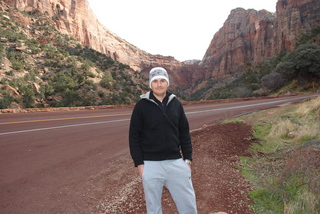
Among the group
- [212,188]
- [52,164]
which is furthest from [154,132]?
[52,164]

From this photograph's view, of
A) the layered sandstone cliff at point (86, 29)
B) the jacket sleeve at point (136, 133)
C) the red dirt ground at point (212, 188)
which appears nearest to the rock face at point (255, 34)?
the layered sandstone cliff at point (86, 29)

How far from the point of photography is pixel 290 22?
Answer: 7256 cm

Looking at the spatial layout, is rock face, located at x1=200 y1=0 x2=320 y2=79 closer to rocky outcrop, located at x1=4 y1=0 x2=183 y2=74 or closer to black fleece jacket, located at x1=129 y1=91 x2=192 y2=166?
rocky outcrop, located at x1=4 y1=0 x2=183 y2=74

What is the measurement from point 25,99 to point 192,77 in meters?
105

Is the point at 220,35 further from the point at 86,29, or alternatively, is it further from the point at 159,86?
the point at 159,86

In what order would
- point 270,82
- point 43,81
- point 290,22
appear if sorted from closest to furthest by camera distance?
point 43,81, point 270,82, point 290,22

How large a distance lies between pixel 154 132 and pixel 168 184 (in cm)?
59

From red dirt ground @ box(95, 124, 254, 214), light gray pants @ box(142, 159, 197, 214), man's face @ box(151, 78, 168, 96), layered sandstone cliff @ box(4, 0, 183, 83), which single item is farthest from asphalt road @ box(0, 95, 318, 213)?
layered sandstone cliff @ box(4, 0, 183, 83)

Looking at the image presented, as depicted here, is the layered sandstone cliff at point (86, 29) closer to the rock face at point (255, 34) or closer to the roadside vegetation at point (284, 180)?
the rock face at point (255, 34)

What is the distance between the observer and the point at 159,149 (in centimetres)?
222

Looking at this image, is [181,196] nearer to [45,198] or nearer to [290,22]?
[45,198]

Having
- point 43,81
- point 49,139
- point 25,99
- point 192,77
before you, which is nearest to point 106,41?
point 192,77

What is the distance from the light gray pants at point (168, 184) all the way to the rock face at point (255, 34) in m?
78.1

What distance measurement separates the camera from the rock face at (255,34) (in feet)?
228
